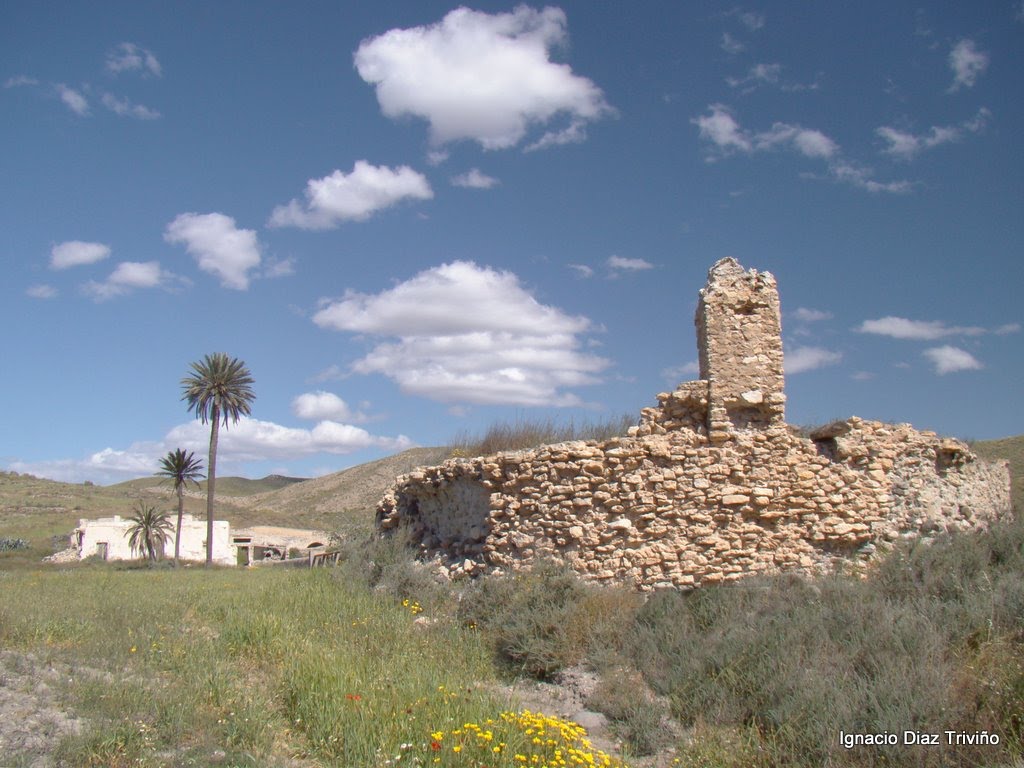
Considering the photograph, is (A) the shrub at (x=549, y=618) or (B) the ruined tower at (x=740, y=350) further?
(B) the ruined tower at (x=740, y=350)

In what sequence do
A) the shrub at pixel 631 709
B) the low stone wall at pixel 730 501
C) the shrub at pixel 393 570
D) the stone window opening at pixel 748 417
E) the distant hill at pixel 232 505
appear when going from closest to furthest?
the shrub at pixel 631 709 → the low stone wall at pixel 730 501 → the stone window opening at pixel 748 417 → the shrub at pixel 393 570 → the distant hill at pixel 232 505

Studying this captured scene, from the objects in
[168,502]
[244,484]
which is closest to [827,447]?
[168,502]

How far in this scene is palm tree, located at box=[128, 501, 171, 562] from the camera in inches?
1510

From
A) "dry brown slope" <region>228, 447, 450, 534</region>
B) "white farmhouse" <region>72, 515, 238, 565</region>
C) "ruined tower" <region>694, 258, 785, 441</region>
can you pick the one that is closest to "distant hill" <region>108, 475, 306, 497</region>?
"dry brown slope" <region>228, 447, 450, 534</region>

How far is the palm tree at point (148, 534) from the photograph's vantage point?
3834cm

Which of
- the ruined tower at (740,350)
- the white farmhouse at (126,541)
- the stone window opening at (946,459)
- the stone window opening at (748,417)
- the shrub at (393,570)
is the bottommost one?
the white farmhouse at (126,541)

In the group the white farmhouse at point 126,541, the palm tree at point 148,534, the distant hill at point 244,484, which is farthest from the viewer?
the distant hill at point 244,484

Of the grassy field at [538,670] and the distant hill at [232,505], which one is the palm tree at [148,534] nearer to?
the distant hill at [232,505]

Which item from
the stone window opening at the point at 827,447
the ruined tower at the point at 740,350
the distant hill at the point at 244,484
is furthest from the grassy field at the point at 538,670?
the distant hill at the point at 244,484

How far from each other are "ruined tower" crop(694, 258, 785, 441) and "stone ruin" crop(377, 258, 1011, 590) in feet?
0.05

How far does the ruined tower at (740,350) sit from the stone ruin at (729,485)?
0.05 ft

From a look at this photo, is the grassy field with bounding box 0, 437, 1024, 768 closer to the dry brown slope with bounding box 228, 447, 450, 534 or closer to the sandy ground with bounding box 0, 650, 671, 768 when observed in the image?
the sandy ground with bounding box 0, 650, 671, 768

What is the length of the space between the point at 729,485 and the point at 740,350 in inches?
76.0

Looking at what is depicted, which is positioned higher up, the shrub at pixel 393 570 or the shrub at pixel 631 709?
the shrub at pixel 393 570
